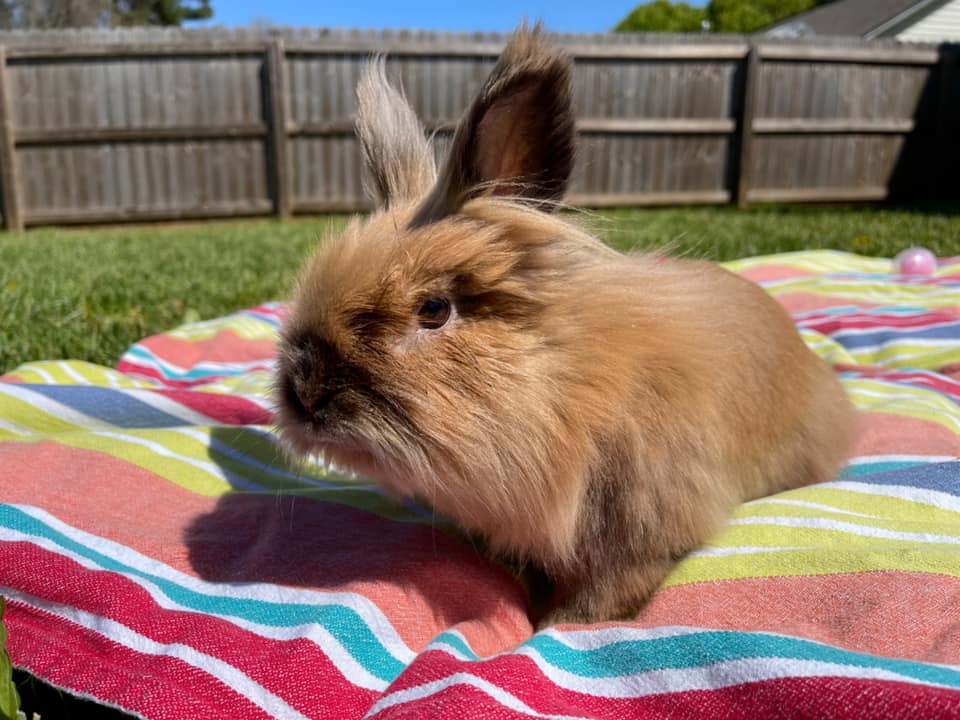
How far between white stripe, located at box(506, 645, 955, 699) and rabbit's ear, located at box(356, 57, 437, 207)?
1021mm

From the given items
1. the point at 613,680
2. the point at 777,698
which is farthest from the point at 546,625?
the point at 777,698

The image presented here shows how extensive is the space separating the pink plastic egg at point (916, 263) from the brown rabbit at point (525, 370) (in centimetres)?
334

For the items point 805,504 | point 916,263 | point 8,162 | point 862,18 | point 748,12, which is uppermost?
point 748,12

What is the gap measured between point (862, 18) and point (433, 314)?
2598cm

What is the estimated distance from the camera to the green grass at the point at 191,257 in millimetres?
3516

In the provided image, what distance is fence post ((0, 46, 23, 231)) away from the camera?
9359 mm

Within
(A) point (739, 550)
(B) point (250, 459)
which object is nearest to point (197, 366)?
(B) point (250, 459)

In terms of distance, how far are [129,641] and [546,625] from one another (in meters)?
0.78

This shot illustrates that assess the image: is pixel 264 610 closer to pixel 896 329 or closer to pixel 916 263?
pixel 896 329

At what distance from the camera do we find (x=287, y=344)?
4.59 feet

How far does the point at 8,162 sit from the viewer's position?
31.2 ft

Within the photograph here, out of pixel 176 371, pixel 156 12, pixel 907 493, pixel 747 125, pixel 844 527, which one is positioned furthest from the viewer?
pixel 156 12

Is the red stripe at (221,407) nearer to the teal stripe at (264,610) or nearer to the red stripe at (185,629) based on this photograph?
the teal stripe at (264,610)

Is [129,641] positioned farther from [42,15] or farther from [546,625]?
[42,15]
